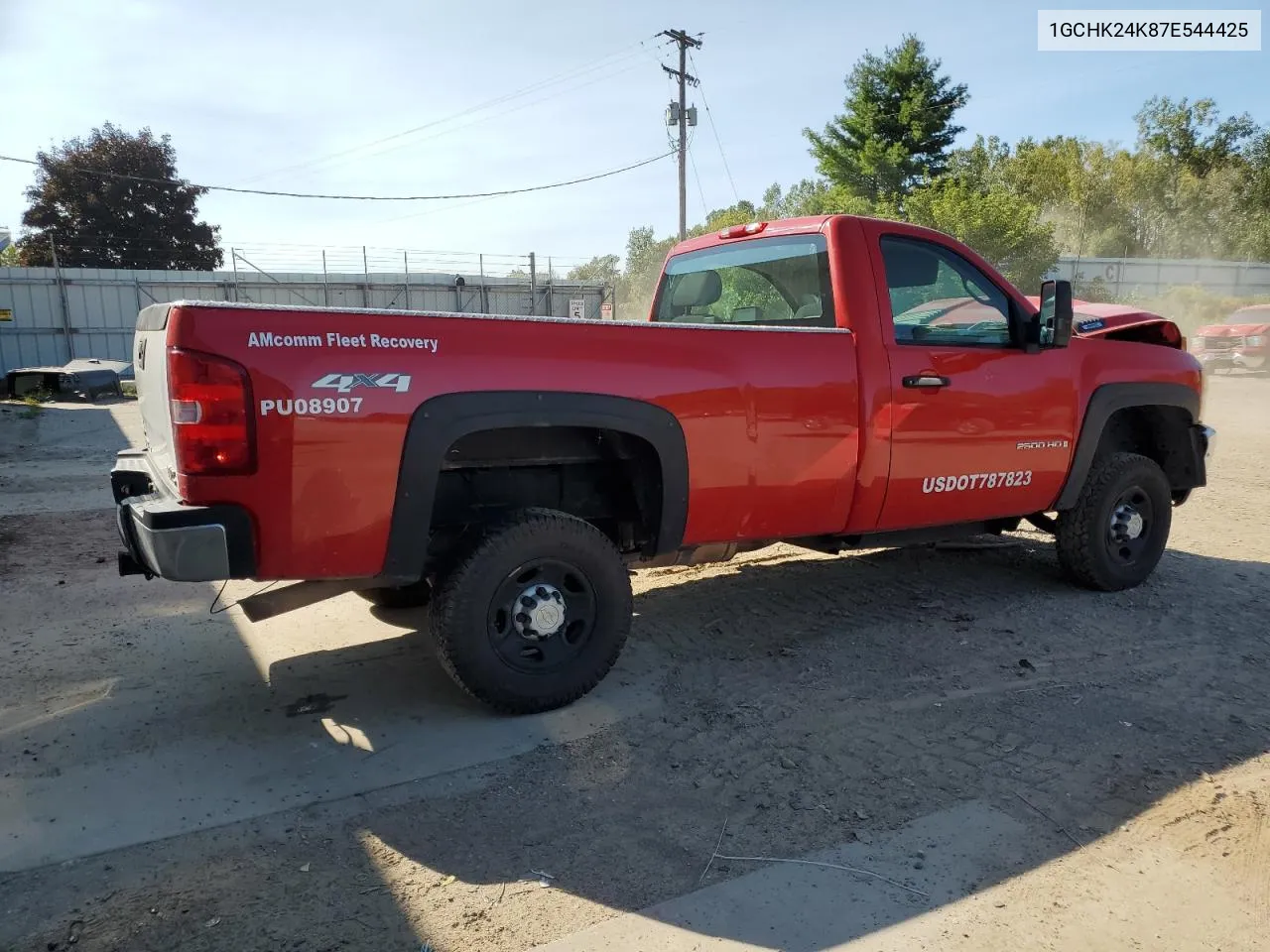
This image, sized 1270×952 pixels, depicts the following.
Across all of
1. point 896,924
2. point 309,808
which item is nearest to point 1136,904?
point 896,924

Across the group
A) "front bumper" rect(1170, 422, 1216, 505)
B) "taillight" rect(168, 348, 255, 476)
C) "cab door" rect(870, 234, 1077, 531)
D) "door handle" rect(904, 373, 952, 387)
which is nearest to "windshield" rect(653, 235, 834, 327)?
"cab door" rect(870, 234, 1077, 531)

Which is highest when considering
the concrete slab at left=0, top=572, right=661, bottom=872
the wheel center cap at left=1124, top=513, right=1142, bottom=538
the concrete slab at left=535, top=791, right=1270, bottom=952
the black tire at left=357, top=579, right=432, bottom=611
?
the wheel center cap at left=1124, top=513, right=1142, bottom=538

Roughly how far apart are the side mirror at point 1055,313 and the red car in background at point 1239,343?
1863 cm

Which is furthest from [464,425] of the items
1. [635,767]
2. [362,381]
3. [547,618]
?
[635,767]

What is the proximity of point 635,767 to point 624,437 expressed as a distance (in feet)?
4.29

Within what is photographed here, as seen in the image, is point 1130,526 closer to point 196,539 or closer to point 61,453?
point 196,539

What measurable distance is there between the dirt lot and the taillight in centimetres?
116

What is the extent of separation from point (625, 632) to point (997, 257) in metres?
29.4

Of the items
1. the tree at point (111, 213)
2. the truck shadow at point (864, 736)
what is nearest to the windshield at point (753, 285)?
the truck shadow at point (864, 736)

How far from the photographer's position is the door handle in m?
4.20

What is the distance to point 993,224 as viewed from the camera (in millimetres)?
28141

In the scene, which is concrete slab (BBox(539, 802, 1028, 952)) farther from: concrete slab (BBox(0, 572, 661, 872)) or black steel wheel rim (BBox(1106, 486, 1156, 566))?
black steel wheel rim (BBox(1106, 486, 1156, 566))

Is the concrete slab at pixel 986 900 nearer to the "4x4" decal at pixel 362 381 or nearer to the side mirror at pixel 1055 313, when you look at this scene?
the "4x4" decal at pixel 362 381

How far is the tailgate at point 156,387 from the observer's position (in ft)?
9.98
